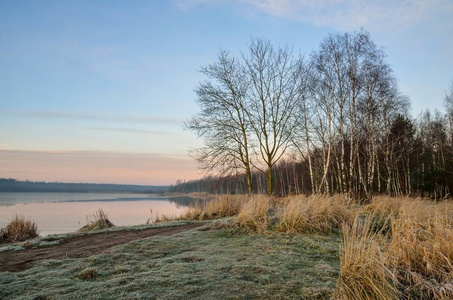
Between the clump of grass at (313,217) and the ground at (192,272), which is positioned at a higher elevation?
the clump of grass at (313,217)

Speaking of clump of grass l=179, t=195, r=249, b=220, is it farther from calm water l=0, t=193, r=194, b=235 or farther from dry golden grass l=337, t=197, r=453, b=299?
dry golden grass l=337, t=197, r=453, b=299

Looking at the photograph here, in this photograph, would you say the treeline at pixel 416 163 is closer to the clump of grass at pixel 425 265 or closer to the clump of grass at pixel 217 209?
the clump of grass at pixel 217 209

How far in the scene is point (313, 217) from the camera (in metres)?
7.09

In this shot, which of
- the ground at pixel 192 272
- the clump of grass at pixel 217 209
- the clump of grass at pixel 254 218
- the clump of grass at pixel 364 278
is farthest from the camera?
the clump of grass at pixel 217 209

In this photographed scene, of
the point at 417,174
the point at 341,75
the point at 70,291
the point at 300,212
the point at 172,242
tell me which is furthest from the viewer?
the point at 417,174

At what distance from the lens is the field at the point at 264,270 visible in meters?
3.10

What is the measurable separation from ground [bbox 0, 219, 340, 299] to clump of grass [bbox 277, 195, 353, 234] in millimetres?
589

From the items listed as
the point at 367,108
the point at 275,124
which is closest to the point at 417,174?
the point at 367,108

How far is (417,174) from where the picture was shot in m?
29.8

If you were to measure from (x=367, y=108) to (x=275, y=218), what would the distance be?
1388 cm

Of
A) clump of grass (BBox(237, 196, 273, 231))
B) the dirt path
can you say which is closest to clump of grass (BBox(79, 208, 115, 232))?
the dirt path

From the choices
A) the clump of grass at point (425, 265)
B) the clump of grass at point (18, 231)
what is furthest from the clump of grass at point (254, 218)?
the clump of grass at point (18, 231)

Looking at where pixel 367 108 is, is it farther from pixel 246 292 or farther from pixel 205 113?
pixel 246 292

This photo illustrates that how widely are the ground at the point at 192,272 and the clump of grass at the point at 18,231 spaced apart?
421cm
